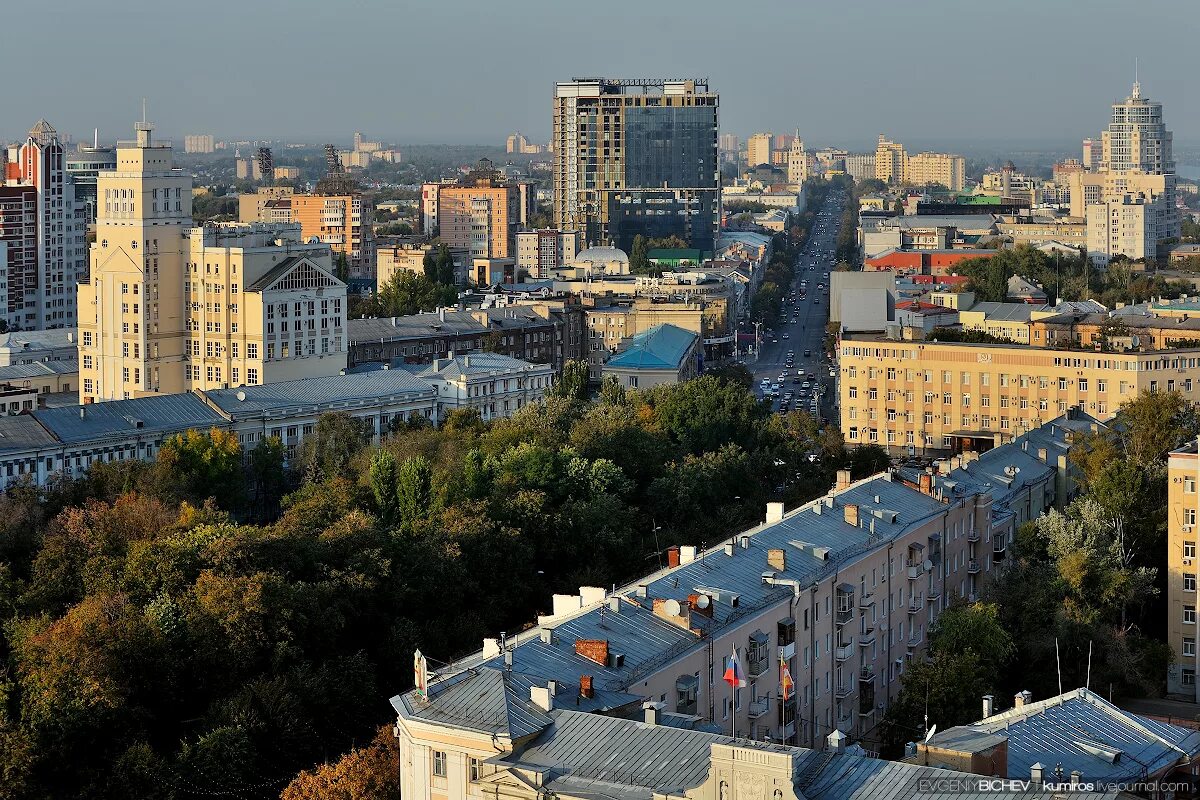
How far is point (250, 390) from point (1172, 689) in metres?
34.1

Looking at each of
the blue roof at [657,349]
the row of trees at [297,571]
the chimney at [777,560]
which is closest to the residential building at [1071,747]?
the chimney at [777,560]

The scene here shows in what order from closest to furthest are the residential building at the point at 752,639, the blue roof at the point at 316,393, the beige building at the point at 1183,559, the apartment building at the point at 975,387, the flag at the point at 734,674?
the residential building at the point at 752,639
the flag at the point at 734,674
the beige building at the point at 1183,559
the blue roof at the point at 316,393
the apartment building at the point at 975,387

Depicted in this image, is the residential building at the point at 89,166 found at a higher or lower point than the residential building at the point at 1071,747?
higher

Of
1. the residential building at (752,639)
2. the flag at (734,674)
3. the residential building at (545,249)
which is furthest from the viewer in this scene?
the residential building at (545,249)

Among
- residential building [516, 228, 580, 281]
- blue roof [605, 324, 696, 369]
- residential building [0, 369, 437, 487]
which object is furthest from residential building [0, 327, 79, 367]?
residential building [516, 228, 580, 281]

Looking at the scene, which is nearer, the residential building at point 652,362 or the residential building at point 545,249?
the residential building at point 652,362

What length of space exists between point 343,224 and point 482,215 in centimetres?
1691

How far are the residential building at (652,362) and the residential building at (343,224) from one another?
213 ft

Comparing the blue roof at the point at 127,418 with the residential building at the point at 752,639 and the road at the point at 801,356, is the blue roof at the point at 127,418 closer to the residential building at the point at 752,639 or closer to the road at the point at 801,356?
the residential building at the point at 752,639

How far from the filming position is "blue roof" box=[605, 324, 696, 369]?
8669 cm

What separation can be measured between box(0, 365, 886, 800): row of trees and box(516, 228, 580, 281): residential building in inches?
3729

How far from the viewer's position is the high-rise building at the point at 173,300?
234 ft

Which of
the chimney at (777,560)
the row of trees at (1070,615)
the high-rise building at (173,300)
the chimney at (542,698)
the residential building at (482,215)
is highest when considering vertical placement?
the residential building at (482,215)

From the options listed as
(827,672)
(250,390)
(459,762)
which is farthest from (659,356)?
(459,762)
